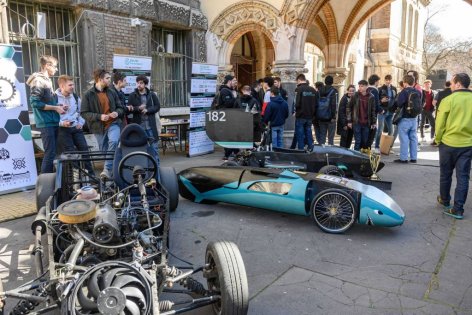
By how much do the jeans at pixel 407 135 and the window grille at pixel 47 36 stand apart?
22.6 feet

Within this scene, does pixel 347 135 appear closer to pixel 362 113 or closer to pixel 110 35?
pixel 362 113

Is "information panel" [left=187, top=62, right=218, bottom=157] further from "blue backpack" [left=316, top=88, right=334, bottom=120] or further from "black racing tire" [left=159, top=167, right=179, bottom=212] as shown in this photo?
"black racing tire" [left=159, top=167, right=179, bottom=212]

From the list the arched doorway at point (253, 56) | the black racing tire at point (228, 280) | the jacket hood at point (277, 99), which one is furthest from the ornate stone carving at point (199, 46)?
the black racing tire at point (228, 280)

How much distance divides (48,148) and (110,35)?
3874mm

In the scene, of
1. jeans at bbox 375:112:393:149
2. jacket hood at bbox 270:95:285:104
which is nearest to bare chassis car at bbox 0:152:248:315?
jacket hood at bbox 270:95:285:104

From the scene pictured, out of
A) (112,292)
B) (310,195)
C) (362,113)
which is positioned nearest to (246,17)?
(362,113)

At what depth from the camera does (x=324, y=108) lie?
886 centimetres

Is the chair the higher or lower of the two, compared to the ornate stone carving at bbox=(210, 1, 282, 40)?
lower

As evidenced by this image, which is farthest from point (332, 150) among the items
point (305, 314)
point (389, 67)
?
point (389, 67)

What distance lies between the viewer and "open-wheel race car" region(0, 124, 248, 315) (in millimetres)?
2225

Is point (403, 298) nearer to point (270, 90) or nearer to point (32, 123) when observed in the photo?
point (270, 90)

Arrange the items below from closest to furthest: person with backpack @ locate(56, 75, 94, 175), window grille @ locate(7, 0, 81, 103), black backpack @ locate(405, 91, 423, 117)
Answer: person with backpack @ locate(56, 75, 94, 175) < window grille @ locate(7, 0, 81, 103) < black backpack @ locate(405, 91, 423, 117)

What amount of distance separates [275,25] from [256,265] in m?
8.81

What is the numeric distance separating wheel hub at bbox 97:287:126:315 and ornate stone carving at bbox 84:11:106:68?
7.45m
